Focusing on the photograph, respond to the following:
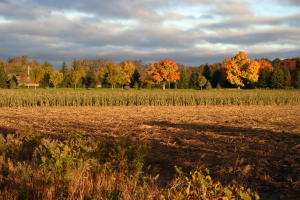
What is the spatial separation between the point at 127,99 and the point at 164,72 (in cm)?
3910

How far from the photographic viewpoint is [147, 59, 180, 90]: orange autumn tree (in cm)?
6512

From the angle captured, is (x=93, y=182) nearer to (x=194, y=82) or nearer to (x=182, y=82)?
(x=182, y=82)

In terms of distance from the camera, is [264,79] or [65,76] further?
[65,76]

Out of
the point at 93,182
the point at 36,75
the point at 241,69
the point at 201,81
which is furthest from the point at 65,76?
the point at 93,182

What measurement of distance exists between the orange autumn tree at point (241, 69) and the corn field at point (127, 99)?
92.6 ft

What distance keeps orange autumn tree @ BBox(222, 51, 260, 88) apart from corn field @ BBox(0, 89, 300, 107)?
2824 centimetres

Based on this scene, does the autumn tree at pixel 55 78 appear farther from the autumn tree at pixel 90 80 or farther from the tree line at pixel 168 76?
the autumn tree at pixel 90 80

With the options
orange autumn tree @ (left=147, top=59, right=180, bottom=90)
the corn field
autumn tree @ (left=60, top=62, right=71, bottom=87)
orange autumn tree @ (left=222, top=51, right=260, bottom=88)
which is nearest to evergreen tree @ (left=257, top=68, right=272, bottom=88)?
orange autumn tree @ (left=222, top=51, right=260, bottom=88)

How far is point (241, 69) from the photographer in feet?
204

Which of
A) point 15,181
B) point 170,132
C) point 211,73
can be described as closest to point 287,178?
point 15,181

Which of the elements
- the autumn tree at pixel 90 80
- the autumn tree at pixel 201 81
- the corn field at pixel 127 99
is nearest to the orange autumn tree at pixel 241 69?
the autumn tree at pixel 201 81

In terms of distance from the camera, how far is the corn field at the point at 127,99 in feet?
82.8

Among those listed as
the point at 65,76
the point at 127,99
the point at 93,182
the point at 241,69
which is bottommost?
the point at 93,182

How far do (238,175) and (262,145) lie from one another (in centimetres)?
329
